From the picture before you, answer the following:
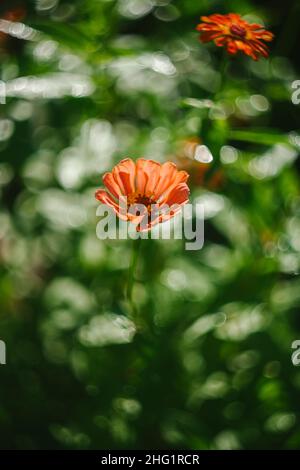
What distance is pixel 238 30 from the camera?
2.78 ft

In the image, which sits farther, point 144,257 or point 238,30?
point 144,257

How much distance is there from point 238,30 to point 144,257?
51 cm

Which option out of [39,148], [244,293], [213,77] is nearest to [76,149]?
[39,148]

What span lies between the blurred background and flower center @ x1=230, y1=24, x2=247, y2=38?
0.43 feet

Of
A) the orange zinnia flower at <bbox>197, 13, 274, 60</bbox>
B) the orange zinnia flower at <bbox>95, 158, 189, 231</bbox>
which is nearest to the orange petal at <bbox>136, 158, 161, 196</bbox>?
the orange zinnia flower at <bbox>95, 158, 189, 231</bbox>

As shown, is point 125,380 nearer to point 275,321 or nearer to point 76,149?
point 275,321

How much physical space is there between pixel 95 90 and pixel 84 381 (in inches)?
22.7

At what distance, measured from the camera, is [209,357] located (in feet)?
3.75

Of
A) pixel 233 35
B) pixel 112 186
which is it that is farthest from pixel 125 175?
pixel 233 35

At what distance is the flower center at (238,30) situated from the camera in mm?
844

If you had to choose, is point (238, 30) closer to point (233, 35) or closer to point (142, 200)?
point (233, 35)

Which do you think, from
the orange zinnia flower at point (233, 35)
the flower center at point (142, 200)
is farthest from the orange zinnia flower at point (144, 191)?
the orange zinnia flower at point (233, 35)

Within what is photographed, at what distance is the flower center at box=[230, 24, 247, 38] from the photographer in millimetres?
844

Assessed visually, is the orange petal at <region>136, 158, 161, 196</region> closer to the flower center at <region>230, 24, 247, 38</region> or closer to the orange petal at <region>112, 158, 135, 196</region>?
the orange petal at <region>112, 158, 135, 196</region>
